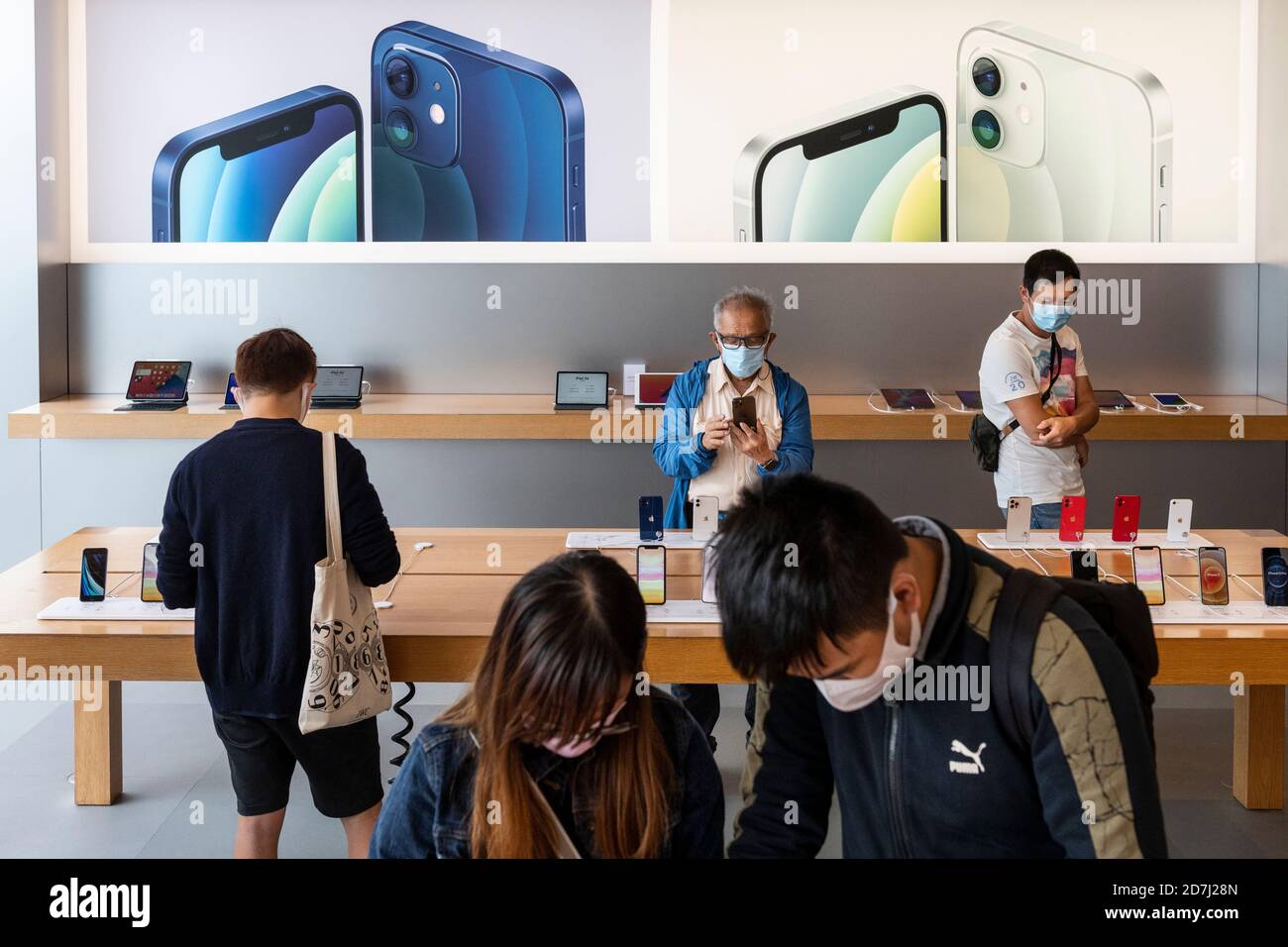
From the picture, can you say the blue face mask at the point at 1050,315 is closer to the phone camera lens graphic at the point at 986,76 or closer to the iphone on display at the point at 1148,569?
the iphone on display at the point at 1148,569

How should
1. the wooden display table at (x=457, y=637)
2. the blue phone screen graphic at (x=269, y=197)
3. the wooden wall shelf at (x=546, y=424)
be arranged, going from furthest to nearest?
1. the blue phone screen graphic at (x=269, y=197)
2. the wooden wall shelf at (x=546, y=424)
3. the wooden display table at (x=457, y=637)

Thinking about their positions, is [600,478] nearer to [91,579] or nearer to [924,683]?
→ [91,579]

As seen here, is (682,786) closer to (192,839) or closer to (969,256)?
(192,839)

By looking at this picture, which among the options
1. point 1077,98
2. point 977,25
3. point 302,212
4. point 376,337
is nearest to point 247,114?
point 302,212

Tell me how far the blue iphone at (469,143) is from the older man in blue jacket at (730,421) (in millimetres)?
1917

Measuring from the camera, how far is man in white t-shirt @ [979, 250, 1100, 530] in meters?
3.91

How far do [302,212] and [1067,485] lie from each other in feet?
10.9

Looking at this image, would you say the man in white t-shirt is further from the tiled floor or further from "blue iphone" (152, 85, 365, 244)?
"blue iphone" (152, 85, 365, 244)

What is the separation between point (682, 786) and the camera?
1.47 metres

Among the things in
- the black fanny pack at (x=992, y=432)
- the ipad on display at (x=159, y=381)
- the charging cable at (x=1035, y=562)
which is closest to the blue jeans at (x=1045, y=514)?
the black fanny pack at (x=992, y=432)

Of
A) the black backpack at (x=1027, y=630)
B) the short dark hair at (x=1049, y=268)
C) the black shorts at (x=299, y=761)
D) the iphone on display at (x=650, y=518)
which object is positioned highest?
the short dark hair at (x=1049, y=268)

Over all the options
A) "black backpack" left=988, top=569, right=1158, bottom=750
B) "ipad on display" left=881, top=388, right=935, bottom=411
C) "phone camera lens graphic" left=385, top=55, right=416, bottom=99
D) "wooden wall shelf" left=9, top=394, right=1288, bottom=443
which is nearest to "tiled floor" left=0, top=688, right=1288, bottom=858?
"wooden wall shelf" left=9, top=394, right=1288, bottom=443

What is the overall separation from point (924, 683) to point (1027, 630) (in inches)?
4.5

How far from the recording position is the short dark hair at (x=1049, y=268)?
12.9 ft
